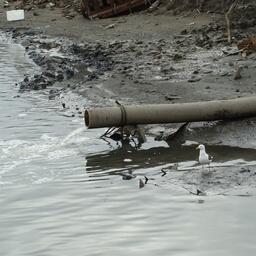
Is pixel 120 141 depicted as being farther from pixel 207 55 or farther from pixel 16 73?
pixel 16 73

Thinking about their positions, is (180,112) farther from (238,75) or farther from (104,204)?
(238,75)

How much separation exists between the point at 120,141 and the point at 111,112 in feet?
3.13

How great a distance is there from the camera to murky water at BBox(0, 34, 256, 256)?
7082 mm

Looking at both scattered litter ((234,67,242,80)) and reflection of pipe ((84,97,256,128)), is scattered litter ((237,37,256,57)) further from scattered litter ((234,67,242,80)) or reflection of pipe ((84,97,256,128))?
reflection of pipe ((84,97,256,128))

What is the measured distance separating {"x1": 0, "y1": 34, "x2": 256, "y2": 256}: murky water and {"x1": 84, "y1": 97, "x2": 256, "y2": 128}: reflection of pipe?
530 millimetres

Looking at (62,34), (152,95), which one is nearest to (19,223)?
(152,95)

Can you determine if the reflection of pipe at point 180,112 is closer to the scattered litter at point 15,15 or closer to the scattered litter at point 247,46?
the scattered litter at point 247,46

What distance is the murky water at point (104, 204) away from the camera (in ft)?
23.2

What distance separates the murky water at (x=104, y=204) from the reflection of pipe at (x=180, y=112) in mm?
530

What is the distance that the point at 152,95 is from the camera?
13281 mm

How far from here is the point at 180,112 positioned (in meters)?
10.3

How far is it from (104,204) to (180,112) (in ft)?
8.84

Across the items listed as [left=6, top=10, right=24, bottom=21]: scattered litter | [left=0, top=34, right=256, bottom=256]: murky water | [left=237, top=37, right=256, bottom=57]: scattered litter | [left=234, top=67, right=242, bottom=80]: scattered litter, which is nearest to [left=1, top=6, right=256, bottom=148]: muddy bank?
[left=234, top=67, right=242, bottom=80]: scattered litter

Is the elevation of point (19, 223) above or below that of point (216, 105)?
below
